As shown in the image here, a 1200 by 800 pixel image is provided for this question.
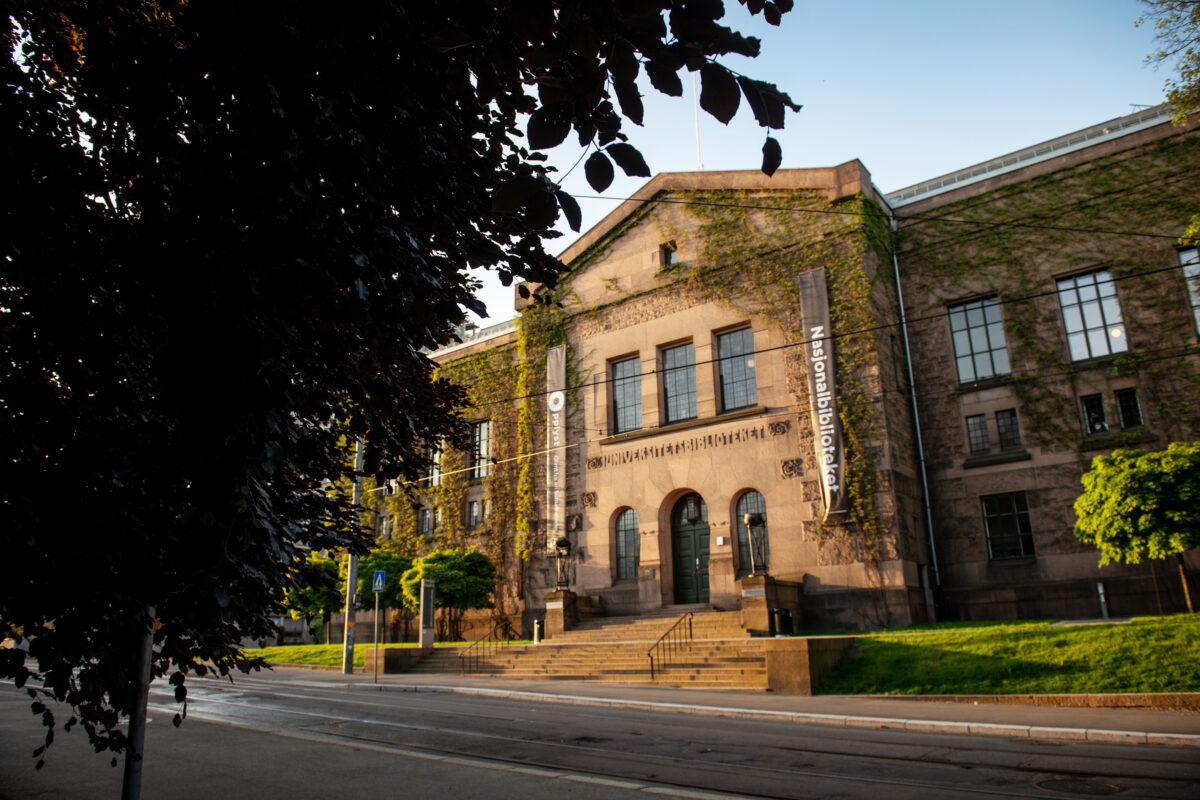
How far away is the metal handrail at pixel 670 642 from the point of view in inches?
757

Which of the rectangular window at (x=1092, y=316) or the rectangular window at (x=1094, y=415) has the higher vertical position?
the rectangular window at (x=1092, y=316)

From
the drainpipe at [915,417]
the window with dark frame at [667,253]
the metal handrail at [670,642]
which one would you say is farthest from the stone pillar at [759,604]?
the window with dark frame at [667,253]

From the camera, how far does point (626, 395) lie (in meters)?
29.1

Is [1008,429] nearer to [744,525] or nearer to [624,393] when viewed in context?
[744,525]

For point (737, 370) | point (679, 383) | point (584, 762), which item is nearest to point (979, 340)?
point (737, 370)

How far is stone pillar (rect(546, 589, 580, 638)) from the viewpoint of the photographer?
25.0 metres

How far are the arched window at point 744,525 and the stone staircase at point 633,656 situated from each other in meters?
1.76

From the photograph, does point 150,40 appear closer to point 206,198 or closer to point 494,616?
point 206,198

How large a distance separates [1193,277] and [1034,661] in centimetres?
1293

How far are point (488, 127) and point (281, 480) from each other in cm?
A: 289

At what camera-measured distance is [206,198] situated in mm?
4309

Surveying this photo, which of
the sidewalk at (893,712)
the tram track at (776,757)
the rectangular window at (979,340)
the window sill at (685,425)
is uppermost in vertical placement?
the rectangular window at (979,340)

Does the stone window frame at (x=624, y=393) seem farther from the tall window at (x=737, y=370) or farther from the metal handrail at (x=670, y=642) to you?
the metal handrail at (x=670, y=642)

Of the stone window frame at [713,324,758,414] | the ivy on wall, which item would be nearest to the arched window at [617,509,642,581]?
the stone window frame at [713,324,758,414]
